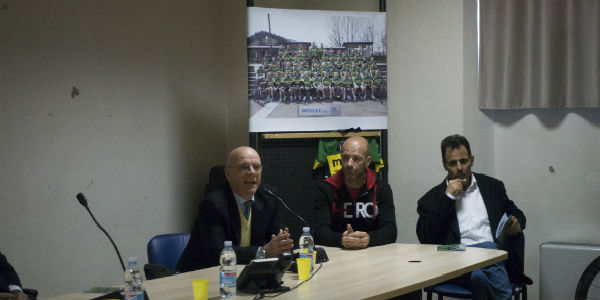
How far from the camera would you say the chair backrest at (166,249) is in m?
3.38

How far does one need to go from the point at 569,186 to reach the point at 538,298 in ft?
2.80

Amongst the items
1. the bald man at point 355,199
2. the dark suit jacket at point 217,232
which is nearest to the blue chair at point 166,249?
the dark suit jacket at point 217,232

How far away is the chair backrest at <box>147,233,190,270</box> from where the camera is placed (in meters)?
3.38

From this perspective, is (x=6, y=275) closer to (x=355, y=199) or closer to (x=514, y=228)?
(x=355, y=199)

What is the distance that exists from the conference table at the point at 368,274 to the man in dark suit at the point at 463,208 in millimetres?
346

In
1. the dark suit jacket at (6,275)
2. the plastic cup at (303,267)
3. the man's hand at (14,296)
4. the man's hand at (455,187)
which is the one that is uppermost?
the man's hand at (455,187)

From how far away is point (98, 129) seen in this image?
13.1ft

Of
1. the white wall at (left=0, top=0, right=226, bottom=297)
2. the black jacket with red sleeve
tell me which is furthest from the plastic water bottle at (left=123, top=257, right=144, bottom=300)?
the black jacket with red sleeve

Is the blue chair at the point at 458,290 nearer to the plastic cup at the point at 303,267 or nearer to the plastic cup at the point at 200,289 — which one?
the plastic cup at the point at 303,267

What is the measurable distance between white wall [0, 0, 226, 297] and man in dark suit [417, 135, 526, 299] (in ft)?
6.14

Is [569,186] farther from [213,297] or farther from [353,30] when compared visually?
[213,297]

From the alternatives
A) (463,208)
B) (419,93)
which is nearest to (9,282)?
(463,208)

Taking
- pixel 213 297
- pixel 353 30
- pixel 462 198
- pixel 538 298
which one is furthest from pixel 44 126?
pixel 538 298

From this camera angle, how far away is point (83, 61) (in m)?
3.90
